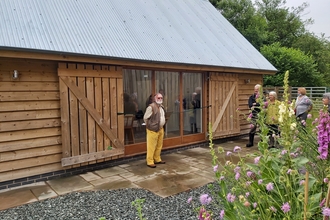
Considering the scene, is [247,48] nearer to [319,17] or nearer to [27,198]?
[27,198]

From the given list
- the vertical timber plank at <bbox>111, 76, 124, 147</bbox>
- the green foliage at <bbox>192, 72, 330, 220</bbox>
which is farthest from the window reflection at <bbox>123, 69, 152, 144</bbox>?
the green foliage at <bbox>192, 72, 330, 220</bbox>

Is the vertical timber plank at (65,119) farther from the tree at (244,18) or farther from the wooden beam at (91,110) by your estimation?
the tree at (244,18)

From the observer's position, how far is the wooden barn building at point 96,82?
13.2ft

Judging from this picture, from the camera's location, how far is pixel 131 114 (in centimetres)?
548

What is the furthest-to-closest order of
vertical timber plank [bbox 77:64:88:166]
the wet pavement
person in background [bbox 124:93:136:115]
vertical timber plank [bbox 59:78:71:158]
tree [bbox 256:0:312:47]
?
1. tree [bbox 256:0:312:47]
2. person in background [bbox 124:93:136:115]
3. vertical timber plank [bbox 77:64:88:166]
4. vertical timber plank [bbox 59:78:71:158]
5. the wet pavement

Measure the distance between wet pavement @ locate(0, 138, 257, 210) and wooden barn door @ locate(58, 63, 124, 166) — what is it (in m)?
0.34

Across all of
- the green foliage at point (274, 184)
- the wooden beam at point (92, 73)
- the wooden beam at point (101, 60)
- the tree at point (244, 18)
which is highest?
the tree at point (244, 18)

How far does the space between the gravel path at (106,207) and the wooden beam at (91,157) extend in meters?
0.81

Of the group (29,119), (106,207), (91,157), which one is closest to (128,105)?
(91,157)

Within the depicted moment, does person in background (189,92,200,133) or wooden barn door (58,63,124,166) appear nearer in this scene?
wooden barn door (58,63,124,166)

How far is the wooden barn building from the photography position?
4.02 metres

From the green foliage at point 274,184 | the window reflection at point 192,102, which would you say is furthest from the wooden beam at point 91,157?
the green foliage at point 274,184

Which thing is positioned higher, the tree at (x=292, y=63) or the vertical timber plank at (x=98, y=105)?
the tree at (x=292, y=63)

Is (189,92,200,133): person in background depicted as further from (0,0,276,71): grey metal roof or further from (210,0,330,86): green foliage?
(210,0,330,86): green foliage
